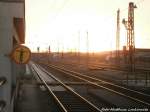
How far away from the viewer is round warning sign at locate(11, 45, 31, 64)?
11742 mm

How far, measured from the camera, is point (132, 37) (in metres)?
54.2

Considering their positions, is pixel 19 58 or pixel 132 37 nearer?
pixel 19 58

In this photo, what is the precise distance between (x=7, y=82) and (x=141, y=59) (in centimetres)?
9369

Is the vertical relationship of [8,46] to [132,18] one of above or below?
below

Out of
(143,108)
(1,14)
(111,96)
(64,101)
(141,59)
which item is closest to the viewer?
(1,14)

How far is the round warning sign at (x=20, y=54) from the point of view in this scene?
1174cm

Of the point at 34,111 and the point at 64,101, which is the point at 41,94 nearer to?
the point at 64,101

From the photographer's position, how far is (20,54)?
11.8 m

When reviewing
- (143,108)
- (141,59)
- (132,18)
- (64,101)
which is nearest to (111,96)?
(64,101)

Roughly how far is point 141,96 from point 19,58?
9.56 metres

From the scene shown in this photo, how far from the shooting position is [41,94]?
2294 centimetres

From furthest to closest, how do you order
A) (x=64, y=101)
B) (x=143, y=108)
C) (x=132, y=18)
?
1. (x=132, y=18)
2. (x=64, y=101)
3. (x=143, y=108)

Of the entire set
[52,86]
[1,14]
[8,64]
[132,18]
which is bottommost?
[52,86]

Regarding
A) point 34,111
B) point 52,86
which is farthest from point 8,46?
point 52,86
